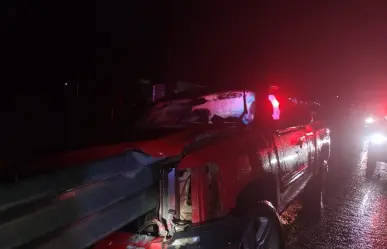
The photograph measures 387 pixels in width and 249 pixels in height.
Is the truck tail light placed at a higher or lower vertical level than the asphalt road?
higher

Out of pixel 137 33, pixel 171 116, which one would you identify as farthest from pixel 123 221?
pixel 137 33

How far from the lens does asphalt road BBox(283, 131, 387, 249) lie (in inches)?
221

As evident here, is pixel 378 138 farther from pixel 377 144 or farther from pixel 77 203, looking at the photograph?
pixel 77 203

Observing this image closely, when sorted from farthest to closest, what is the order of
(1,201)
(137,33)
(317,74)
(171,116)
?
1. (317,74)
2. (137,33)
3. (171,116)
4. (1,201)

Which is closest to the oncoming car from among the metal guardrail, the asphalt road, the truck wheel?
the asphalt road

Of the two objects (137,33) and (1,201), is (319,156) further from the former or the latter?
(137,33)

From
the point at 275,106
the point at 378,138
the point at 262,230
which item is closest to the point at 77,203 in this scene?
the point at 262,230

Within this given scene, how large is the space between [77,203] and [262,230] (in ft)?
7.07

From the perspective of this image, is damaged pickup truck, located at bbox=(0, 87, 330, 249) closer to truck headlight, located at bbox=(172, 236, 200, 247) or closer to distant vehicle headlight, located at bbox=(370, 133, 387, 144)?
truck headlight, located at bbox=(172, 236, 200, 247)

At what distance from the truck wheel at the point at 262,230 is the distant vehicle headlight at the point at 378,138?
22.6 ft

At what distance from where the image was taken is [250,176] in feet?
12.1

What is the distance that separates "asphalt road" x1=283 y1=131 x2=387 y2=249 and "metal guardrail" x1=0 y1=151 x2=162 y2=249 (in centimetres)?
333

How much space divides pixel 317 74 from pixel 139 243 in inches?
880

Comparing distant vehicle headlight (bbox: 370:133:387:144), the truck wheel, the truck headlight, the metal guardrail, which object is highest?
the metal guardrail
